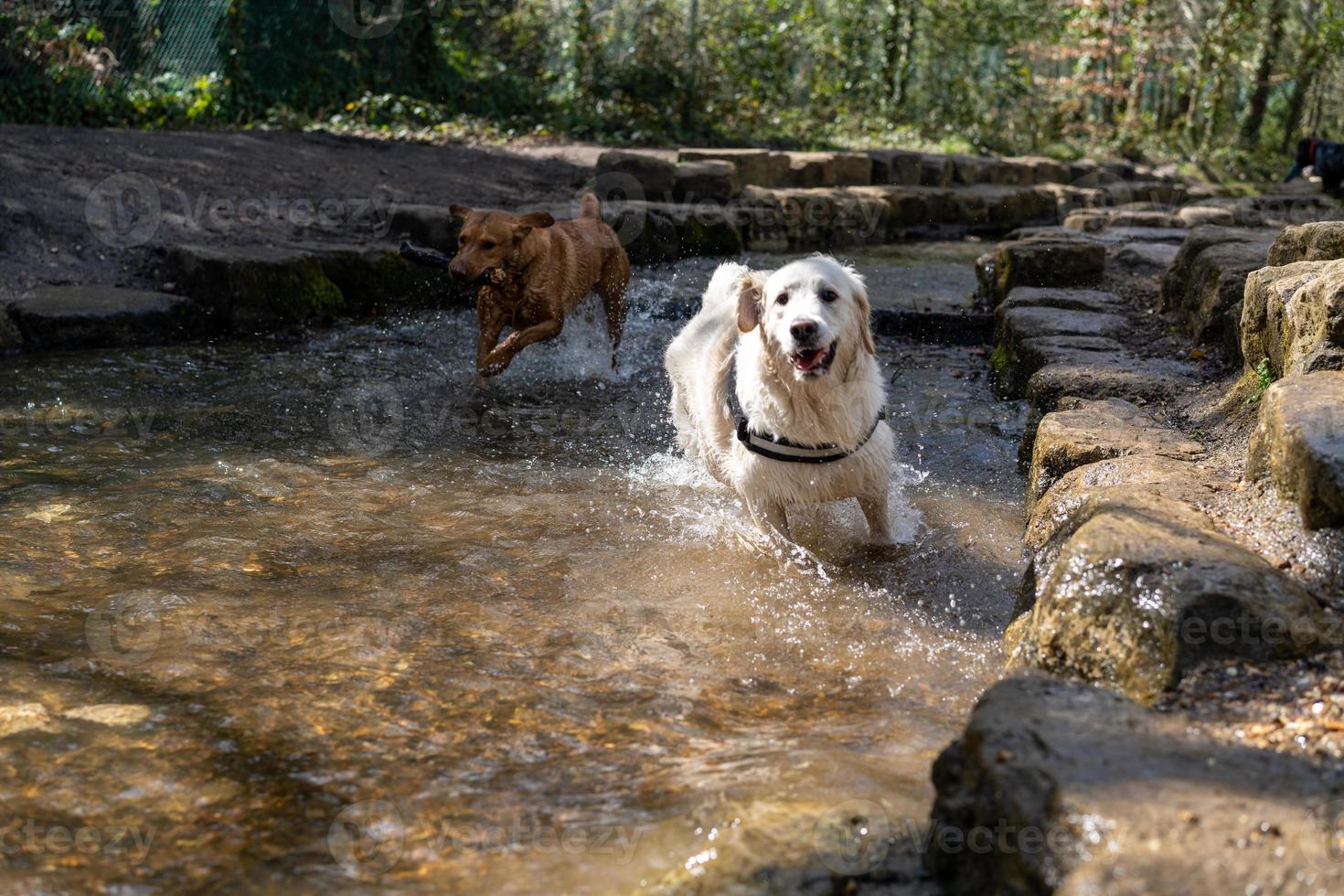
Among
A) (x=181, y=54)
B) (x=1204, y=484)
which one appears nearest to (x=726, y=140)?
(x=181, y=54)

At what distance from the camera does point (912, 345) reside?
27.5 ft

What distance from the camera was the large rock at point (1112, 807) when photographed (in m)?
1.82

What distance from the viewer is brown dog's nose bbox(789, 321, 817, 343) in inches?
165

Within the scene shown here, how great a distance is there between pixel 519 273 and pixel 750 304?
10.5ft

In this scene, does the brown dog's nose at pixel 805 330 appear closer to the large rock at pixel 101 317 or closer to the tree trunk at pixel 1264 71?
the large rock at pixel 101 317

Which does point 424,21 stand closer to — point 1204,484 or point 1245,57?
point 1204,484

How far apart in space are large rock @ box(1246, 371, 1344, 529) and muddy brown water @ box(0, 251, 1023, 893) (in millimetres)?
986

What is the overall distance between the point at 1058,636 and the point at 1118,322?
162 inches

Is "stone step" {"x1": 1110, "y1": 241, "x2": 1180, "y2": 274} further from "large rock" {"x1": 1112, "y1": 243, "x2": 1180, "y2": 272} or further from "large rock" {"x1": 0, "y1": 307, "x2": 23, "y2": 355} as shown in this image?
"large rock" {"x1": 0, "y1": 307, "x2": 23, "y2": 355}
